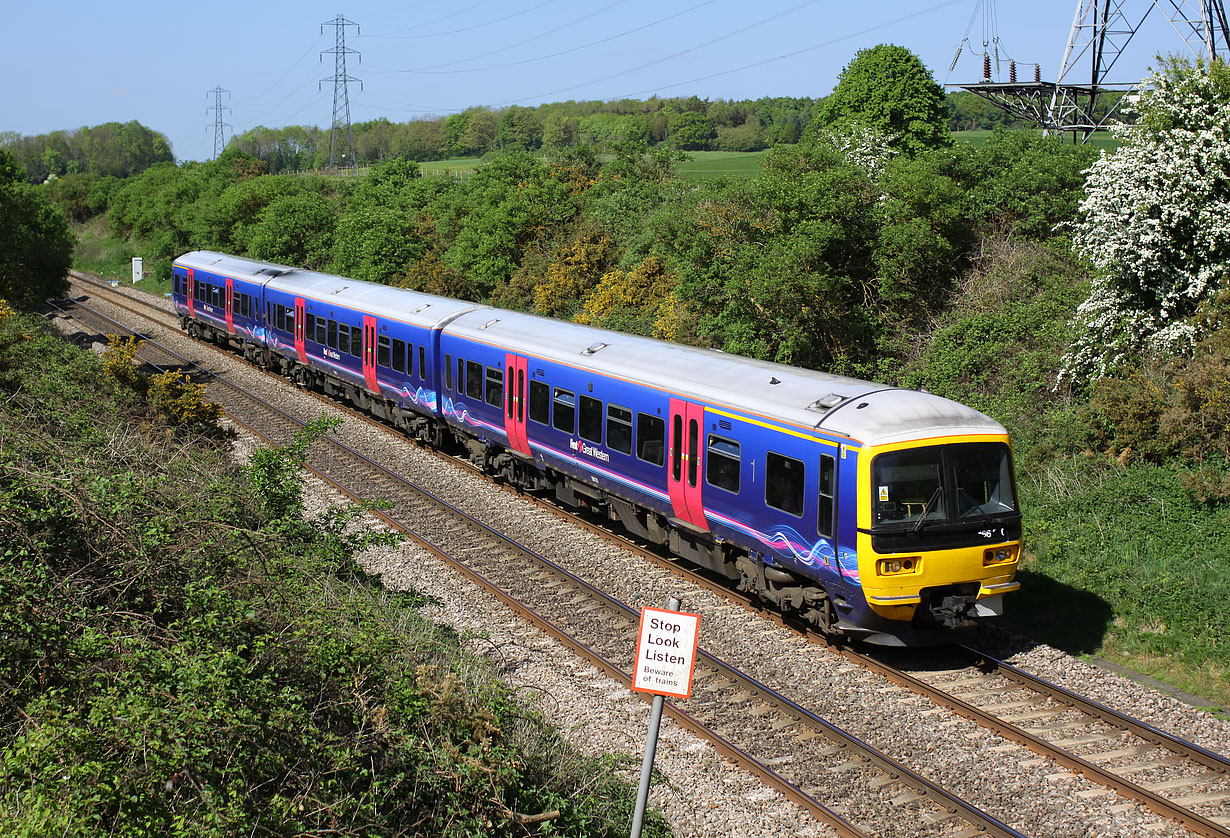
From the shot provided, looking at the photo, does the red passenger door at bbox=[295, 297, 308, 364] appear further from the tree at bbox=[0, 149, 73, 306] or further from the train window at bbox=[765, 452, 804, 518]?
the train window at bbox=[765, 452, 804, 518]

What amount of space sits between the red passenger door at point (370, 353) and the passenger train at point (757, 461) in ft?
7.31

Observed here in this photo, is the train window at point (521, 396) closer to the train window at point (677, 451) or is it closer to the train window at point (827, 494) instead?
the train window at point (677, 451)

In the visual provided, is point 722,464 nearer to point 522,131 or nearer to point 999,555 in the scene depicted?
point 999,555

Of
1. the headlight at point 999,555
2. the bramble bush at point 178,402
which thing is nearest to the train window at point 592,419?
the headlight at point 999,555

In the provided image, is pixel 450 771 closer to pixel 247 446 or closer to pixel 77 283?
pixel 247 446

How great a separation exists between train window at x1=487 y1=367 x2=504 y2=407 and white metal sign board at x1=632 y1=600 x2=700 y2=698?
11.5 meters

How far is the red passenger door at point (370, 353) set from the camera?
2239 cm

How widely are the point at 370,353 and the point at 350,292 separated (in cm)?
286

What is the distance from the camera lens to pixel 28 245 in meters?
33.6

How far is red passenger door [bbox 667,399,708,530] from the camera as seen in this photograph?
12.8m

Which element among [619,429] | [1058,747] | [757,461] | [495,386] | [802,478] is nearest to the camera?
[1058,747]

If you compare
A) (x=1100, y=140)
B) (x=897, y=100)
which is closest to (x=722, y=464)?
(x=897, y=100)

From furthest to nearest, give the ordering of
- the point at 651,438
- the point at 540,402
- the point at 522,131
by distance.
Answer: the point at 522,131, the point at 540,402, the point at 651,438

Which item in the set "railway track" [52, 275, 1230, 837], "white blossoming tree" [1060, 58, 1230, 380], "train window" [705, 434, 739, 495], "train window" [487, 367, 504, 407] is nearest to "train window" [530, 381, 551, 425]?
"train window" [487, 367, 504, 407]
